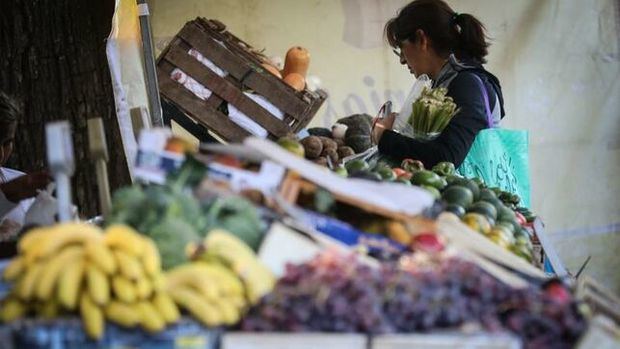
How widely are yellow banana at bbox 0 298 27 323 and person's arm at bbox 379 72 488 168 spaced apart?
9.99 ft

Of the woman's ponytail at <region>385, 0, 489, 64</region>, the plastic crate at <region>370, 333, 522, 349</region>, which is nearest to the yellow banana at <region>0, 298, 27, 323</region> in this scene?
the plastic crate at <region>370, 333, 522, 349</region>

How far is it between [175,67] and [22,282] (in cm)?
371

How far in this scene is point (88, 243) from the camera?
2.64m

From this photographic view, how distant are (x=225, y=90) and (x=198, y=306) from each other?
3719mm

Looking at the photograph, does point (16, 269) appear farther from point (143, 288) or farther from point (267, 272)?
point (267, 272)

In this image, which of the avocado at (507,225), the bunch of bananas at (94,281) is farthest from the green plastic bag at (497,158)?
the bunch of bananas at (94,281)

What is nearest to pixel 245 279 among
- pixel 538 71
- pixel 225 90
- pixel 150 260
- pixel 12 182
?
pixel 150 260

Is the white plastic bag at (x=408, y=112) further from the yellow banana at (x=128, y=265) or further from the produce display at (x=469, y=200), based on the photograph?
the yellow banana at (x=128, y=265)

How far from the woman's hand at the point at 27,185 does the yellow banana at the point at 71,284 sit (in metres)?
2.30

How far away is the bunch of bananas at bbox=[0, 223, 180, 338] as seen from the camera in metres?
2.53

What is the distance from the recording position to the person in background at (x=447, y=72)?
5316 mm

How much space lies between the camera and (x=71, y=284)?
2.52 meters

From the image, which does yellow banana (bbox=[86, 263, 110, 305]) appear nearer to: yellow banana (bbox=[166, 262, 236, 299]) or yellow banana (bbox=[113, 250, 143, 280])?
yellow banana (bbox=[113, 250, 143, 280])

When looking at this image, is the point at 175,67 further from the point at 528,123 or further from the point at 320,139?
the point at 528,123
